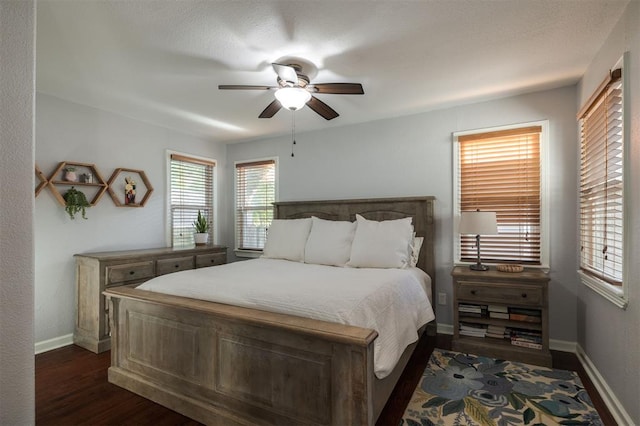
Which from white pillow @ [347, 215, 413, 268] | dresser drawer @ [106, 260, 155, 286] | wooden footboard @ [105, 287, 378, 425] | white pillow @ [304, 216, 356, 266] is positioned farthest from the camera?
white pillow @ [304, 216, 356, 266]

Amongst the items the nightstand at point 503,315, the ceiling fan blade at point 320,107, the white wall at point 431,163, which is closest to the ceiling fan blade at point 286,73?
the ceiling fan blade at point 320,107

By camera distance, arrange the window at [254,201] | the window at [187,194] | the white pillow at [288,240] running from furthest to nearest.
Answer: the window at [254,201]
the window at [187,194]
the white pillow at [288,240]

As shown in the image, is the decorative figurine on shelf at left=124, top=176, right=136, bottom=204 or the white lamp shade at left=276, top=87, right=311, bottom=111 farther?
the decorative figurine on shelf at left=124, top=176, right=136, bottom=204

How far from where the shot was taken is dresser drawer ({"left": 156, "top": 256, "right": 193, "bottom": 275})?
361 centimetres

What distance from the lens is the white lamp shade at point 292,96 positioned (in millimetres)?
2350

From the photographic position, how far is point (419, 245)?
11.0 feet

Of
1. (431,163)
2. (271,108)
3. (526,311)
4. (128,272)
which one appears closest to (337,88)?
(271,108)

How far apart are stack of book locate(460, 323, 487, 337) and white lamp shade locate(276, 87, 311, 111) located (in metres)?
2.48

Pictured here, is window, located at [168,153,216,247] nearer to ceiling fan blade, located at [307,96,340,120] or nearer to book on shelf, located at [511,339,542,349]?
ceiling fan blade, located at [307,96,340,120]

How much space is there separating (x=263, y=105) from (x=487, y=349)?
3.17 meters

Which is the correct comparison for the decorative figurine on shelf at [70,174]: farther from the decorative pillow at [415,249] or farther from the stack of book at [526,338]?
the stack of book at [526,338]

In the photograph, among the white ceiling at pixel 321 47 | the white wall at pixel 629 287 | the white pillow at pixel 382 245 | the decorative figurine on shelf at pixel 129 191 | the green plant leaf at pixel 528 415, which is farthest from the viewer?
the decorative figurine on shelf at pixel 129 191

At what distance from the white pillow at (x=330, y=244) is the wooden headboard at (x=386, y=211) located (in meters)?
0.40

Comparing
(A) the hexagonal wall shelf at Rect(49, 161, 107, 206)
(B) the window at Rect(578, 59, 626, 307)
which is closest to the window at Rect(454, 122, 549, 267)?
(B) the window at Rect(578, 59, 626, 307)
